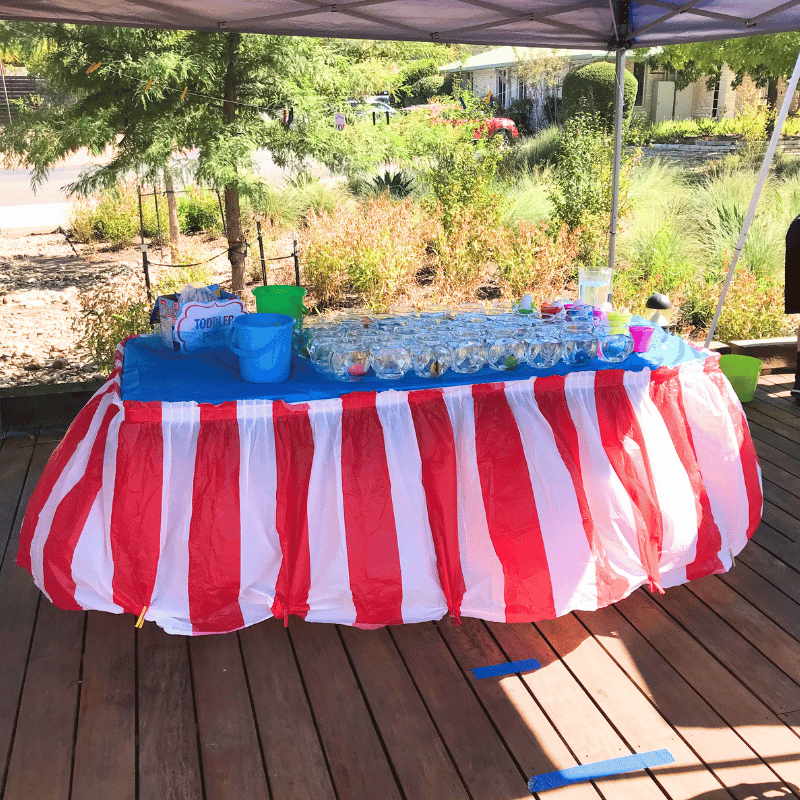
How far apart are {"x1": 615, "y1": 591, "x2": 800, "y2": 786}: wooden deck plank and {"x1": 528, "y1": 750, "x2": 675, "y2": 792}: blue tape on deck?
25 centimetres

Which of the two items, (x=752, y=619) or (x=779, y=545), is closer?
(x=752, y=619)

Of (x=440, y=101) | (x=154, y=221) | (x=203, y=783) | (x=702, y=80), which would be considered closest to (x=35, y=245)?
(x=154, y=221)

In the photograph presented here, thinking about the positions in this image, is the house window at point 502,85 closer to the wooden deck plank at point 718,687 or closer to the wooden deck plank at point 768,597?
the wooden deck plank at point 768,597

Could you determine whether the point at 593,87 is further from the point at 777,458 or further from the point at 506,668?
the point at 506,668

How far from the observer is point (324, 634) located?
2.46 m

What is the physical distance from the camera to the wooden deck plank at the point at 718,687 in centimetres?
200

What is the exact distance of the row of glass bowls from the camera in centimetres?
240

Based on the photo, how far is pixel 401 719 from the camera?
2113 mm

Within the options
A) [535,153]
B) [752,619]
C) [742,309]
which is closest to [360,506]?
[752,619]

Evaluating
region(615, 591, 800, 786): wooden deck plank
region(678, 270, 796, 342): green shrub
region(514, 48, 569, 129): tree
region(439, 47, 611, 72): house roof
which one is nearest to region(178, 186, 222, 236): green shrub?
region(678, 270, 796, 342): green shrub

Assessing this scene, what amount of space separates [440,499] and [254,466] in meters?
0.54

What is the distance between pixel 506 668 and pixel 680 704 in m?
0.48

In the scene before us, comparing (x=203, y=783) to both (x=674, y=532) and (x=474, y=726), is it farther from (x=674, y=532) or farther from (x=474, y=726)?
(x=674, y=532)

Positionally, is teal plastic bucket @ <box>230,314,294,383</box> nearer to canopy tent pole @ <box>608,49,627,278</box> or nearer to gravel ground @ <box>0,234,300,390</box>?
canopy tent pole @ <box>608,49,627,278</box>
